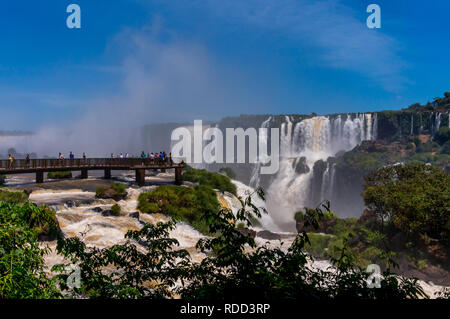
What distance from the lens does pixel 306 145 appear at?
197 feet

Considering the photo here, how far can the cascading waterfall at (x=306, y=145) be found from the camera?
5094cm

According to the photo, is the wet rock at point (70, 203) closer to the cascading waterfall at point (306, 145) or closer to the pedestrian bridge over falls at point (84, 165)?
the pedestrian bridge over falls at point (84, 165)

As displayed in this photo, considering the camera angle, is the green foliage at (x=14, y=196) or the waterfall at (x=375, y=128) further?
the waterfall at (x=375, y=128)

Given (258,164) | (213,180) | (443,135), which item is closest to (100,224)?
(213,180)

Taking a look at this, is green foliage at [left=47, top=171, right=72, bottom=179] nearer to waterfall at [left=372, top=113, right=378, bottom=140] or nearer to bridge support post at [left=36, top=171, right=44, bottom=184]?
bridge support post at [left=36, top=171, right=44, bottom=184]

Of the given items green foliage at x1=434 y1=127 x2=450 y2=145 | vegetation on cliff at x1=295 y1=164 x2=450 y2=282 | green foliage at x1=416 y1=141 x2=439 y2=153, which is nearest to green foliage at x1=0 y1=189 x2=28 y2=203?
vegetation on cliff at x1=295 y1=164 x2=450 y2=282

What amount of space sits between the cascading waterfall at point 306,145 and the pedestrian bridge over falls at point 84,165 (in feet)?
84.3

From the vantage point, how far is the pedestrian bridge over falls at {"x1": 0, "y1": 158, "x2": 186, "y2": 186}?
23.8 metres

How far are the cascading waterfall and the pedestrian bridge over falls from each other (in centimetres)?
2569

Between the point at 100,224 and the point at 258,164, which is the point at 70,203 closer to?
the point at 100,224

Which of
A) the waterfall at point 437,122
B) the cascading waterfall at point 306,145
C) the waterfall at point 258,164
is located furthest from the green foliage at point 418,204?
the waterfall at point 437,122

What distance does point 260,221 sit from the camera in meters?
31.9
